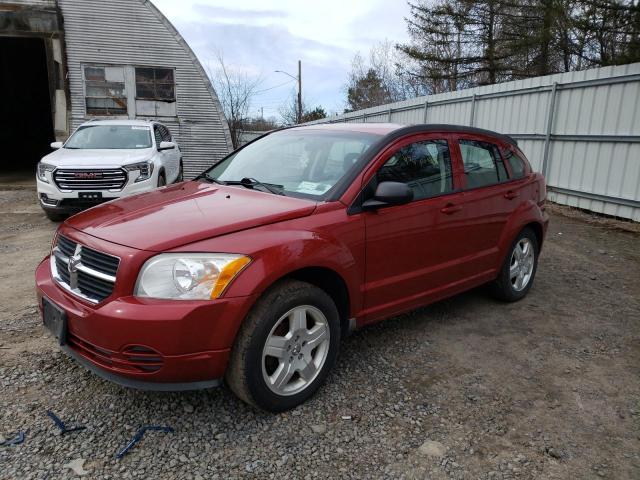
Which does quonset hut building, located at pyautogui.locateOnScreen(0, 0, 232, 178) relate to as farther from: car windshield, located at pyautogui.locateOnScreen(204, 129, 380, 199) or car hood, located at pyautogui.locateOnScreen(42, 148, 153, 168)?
car windshield, located at pyautogui.locateOnScreen(204, 129, 380, 199)

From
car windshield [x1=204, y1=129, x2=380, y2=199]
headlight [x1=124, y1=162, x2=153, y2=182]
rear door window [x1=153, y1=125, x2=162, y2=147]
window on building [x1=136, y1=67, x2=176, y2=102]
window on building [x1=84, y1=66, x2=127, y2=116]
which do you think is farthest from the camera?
window on building [x1=136, y1=67, x2=176, y2=102]

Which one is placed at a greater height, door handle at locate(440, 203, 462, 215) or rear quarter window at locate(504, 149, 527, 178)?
rear quarter window at locate(504, 149, 527, 178)

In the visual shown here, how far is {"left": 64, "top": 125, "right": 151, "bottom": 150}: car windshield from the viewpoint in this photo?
8.75 metres

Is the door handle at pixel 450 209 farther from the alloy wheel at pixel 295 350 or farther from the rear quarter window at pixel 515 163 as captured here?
the alloy wheel at pixel 295 350

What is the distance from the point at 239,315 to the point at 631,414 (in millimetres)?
2386

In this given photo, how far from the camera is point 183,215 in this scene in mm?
2822

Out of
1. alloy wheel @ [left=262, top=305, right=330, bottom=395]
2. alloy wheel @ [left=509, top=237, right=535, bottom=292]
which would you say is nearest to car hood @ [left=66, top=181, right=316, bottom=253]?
alloy wheel @ [left=262, top=305, right=330, bottom=395]

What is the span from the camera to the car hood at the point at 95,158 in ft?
24.4

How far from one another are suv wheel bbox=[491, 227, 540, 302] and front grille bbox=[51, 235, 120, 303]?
11.0ft

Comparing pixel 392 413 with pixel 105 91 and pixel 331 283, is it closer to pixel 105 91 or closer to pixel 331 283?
pixel 331 283

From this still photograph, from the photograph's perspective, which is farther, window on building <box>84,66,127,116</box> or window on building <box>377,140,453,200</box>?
window on building <box>84,66,127,116</box>

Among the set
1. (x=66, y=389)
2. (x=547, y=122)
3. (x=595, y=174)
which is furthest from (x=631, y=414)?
(x=547, y=122)

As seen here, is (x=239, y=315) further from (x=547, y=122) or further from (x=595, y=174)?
(x=547, y=122)

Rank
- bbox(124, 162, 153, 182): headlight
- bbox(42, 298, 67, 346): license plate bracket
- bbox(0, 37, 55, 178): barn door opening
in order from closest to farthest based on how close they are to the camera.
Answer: bbox(42, 298, 67, 346): license plate bracket
bbox(124, 162, 153, 182): headlight
bbox(0, 37, 55, 178): barn door opening
